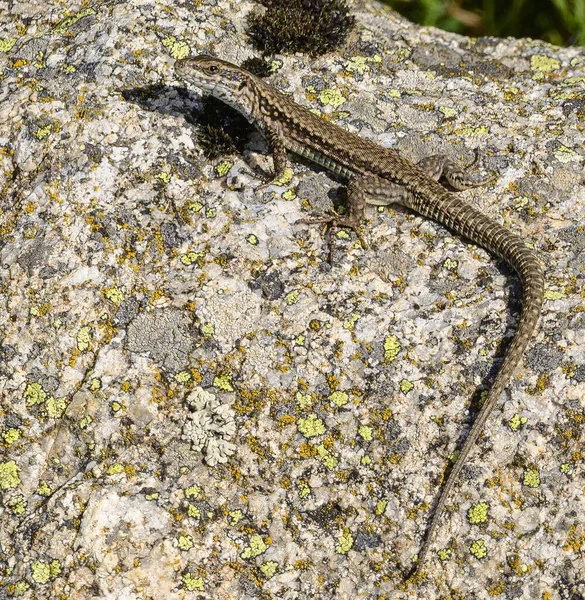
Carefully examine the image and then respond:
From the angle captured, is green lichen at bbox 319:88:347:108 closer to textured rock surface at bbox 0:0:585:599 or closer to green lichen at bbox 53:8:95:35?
textured rock surface at bbox 0:0:585:599

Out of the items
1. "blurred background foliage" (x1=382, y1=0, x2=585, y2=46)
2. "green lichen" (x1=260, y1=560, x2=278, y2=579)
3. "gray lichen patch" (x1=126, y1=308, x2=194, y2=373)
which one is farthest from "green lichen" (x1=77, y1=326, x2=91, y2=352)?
"blurred background foliage" (x1=382, y1=0, x2=585, y2=46)

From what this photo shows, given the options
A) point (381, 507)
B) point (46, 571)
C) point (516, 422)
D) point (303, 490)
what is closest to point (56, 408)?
point (46, 571)

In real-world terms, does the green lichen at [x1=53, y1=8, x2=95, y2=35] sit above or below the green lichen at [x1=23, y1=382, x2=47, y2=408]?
above

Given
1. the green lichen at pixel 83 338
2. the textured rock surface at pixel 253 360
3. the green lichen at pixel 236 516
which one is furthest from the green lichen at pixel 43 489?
the green lichen at pixel 236 516

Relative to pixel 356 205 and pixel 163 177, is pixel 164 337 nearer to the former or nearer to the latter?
pixel 163 177

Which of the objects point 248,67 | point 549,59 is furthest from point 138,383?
point 549,59

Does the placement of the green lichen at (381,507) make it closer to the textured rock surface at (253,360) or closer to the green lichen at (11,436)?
the textured rock surface at (253,360)
